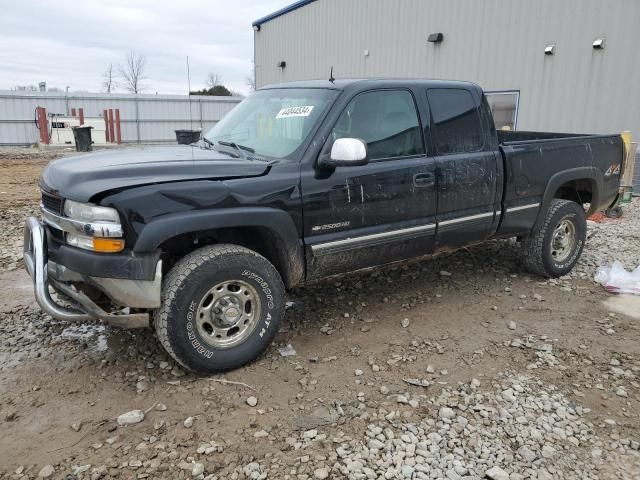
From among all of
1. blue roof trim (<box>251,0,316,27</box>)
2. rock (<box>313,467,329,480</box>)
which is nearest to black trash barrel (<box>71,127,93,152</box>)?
blue roof trim (<box>251,0,316,27</box>)

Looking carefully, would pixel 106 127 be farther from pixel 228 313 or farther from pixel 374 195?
pixel 228 313

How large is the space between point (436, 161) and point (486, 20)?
1080 cm

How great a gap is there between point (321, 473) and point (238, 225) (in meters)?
1.52

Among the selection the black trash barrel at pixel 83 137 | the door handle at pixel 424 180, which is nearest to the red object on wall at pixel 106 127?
the black trash barrel at pixel 83 137

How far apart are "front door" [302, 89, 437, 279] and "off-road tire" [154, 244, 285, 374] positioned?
16.1 inches

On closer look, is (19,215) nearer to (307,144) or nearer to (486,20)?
(307,144)

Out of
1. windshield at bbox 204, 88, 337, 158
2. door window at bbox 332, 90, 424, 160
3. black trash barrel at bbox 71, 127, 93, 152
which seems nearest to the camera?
windshield at bbox 204, 88, 337, 158

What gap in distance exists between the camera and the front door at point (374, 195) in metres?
3.67

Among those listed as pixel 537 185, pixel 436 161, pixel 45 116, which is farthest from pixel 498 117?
pixel 45 116

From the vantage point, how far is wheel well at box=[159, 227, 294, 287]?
338 cm

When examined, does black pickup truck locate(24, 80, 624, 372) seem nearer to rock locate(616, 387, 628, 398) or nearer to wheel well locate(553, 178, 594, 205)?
wheel well locate(553, 178, 594, 205)

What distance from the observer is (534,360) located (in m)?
3.74

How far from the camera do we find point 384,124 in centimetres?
406

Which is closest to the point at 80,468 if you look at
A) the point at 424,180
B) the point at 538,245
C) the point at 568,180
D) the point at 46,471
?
the point at 46,471
